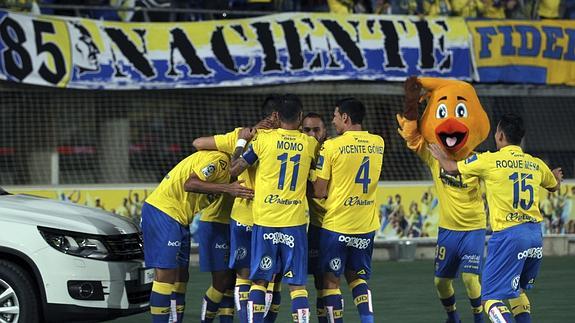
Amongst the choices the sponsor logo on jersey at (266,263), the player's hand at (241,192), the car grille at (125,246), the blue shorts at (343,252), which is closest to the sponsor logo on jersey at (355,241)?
the blue shorts at (343,252)

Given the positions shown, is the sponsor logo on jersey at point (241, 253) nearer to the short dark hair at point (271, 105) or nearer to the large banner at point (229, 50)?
the short dark hair at point (271, 105)

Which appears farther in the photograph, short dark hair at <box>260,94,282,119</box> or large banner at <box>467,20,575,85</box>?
large banner at <box>467,20,575,85</box>

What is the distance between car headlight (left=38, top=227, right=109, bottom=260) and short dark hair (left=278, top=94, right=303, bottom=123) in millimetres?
1649

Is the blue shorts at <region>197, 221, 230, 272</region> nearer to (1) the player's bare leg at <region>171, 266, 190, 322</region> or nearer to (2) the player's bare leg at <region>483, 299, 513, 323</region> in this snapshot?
(1) the player's bare leg at <region>171, 266, 190, 322</region>

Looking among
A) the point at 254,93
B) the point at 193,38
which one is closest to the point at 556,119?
the point at 254,93

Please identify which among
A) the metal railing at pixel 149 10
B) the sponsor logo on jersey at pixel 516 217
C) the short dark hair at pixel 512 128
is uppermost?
the metal railing at pixel 149 10

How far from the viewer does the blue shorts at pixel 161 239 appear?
9.72 metres

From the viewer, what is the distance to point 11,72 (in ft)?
55.4

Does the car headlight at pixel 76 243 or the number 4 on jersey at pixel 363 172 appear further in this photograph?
the number 4 on jersey at pixel 363 172

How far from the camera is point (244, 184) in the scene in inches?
385

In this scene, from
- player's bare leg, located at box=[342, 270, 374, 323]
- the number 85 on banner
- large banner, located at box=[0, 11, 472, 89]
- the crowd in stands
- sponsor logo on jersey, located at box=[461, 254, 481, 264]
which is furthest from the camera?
the crowd in stands

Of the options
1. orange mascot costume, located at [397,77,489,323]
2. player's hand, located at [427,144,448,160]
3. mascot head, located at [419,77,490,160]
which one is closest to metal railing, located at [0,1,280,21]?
mascot head, located at [419,77,490,160]

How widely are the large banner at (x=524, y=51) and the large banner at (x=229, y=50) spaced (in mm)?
309

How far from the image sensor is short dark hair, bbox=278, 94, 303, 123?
945 cm
